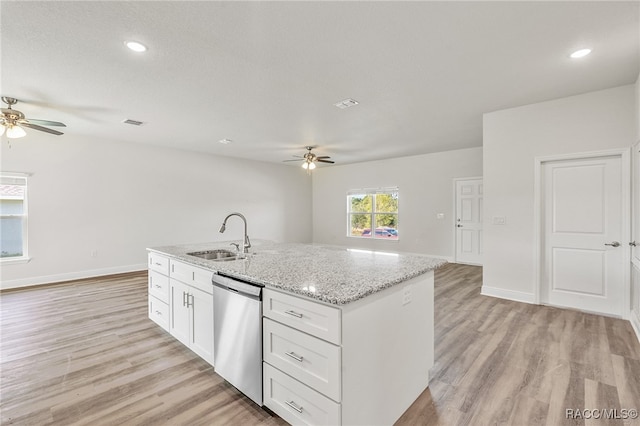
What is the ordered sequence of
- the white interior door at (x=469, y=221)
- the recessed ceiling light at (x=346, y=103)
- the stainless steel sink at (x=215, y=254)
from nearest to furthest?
1. the stainless steel sink at (x=215, y=254)
2. the recessed ceiling light at (x=346, y=103)
3. the white interior door at (x=469, y=221)

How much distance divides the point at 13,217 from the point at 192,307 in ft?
14.9

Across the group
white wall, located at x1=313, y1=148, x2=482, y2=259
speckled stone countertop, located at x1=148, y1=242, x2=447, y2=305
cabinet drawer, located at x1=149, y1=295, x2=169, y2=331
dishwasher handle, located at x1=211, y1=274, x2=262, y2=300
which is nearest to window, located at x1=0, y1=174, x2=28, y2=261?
cabinet drawer, located at x1=149, y1=295, x2=169, y2=331

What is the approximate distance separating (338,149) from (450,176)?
2.68 metres

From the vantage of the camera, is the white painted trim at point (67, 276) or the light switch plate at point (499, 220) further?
the white painted trim at point (67, 276)

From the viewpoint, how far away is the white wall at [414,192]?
670cm

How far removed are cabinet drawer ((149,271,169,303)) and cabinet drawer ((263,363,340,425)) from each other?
158cm

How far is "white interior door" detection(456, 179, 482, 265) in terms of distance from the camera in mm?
6320

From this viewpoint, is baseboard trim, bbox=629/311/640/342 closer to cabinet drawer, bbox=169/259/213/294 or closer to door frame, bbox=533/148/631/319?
door frame, bbox=533/148/631/319

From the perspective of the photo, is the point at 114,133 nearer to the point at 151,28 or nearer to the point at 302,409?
the point at 151,28

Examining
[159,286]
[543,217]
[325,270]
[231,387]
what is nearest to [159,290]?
[159,286]

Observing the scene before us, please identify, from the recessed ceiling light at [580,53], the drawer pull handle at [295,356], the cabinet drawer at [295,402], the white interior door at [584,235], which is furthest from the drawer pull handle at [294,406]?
the white interior door at [584,235]

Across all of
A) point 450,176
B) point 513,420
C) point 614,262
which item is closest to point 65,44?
A: point 513,420

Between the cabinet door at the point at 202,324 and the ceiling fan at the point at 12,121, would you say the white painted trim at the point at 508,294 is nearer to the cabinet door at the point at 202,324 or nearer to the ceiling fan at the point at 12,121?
the cabinet door at the point at 202,324

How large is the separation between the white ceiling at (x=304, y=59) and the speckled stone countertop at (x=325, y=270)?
5.63ft
